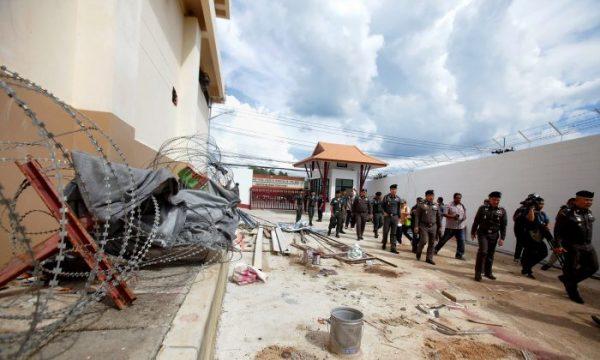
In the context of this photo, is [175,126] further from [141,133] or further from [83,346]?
[83,346]

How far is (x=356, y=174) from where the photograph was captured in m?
19.2

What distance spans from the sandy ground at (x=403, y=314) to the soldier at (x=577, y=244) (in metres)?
0.38

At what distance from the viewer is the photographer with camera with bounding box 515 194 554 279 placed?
6129mm

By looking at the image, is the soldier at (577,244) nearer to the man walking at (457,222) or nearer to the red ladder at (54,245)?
the man walking at (457,222)

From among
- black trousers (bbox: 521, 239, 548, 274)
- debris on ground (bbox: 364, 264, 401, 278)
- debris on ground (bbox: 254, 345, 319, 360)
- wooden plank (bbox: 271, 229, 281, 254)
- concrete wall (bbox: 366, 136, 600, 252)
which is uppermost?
concrete wall (bbox: 366, 136, 600, 252)

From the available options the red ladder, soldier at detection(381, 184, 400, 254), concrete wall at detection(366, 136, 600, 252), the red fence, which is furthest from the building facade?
the red fence

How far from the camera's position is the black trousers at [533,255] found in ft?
20.1

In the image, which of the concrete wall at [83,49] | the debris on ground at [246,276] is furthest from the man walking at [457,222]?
the concrete wall at [83,49]

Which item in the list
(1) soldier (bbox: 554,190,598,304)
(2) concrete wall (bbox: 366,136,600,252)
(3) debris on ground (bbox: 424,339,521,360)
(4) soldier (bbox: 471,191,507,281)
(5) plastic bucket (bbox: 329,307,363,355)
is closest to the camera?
(5) plastic bucket (bbox: 329,307,363,355)

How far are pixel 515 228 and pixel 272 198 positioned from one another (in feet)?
53.4

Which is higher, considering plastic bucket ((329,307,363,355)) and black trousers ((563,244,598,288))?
black trousers ((563,244,598,288))

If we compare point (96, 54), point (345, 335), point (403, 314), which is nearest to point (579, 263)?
point (403, 314)

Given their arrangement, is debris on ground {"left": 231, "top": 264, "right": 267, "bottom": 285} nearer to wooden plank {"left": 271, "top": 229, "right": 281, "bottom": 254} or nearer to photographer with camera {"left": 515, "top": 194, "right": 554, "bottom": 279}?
wooden plank {"left": 271, "top": 229, "right": 281, "bottom": 254}

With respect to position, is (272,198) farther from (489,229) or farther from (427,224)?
(489,229)
